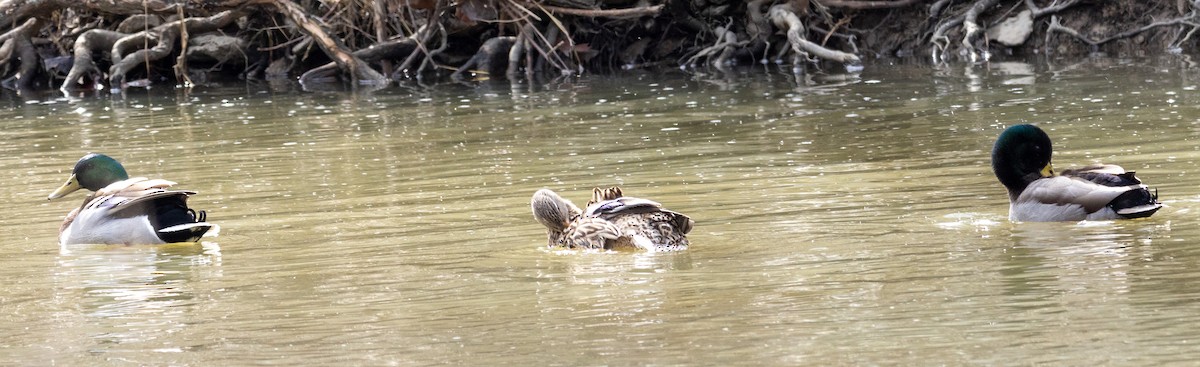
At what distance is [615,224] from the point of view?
25.1 feet

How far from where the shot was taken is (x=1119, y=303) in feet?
18.9

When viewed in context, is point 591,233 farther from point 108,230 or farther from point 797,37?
point 797,37

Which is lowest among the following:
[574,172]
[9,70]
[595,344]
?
[9,70]

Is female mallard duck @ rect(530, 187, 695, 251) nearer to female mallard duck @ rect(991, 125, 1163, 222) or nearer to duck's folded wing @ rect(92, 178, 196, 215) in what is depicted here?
female mallard duck @ rect(991, 125, 1163, 222)

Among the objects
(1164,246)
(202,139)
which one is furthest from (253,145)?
(1164,246)

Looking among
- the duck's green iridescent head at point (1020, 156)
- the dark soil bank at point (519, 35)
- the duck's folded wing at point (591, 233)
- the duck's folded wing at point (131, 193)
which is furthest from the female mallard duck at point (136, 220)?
the dark soil bank at point (519, 35)

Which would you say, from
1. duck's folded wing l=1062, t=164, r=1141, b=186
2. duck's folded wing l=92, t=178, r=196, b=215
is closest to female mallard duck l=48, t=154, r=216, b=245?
duck's folded wing l=92, t=178, r=196, b=215

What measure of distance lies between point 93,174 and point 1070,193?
5.29 meters

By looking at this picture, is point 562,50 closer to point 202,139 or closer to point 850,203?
point 202,139

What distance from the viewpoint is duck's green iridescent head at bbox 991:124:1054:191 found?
26.8 feet

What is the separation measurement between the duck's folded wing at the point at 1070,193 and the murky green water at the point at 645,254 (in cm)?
17

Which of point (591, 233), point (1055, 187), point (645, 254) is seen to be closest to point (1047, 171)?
point (1055, 187)

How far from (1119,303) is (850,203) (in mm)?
3006

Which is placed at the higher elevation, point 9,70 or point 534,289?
point 534,289
